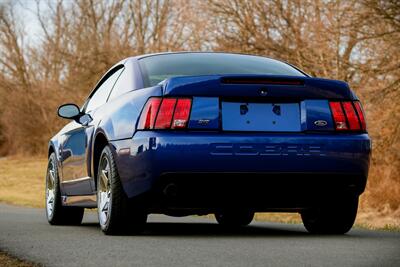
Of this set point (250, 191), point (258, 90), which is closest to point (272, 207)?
point (250, 191)

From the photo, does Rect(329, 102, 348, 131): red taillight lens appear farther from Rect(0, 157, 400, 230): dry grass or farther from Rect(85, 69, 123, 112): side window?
Rect(0, 157, 400, 230): dry grass

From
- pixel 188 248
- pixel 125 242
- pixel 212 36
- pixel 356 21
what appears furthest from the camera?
pixel 212 36

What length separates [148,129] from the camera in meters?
7.00

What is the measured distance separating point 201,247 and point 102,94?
2.82m

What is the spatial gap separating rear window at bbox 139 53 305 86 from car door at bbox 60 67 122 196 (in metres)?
0.70

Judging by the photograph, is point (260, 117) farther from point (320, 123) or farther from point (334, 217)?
point (334, 217)

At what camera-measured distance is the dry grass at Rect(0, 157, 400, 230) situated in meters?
19.3

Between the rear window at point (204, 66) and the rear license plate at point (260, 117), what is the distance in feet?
2.56

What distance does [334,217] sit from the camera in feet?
26.1

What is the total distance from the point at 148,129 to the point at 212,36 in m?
15.6

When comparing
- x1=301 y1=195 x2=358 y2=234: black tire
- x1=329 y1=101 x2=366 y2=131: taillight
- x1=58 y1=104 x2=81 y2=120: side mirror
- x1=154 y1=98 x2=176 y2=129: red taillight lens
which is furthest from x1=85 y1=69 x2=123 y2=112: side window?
x1=329 y1=101 x2=366 y2=131: taillight

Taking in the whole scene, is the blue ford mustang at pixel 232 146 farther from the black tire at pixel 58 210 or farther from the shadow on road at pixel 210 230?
the black tire at pixel 58 210

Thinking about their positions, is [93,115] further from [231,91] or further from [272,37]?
[272,37]

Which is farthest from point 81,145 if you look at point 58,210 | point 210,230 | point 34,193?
point 34,193
